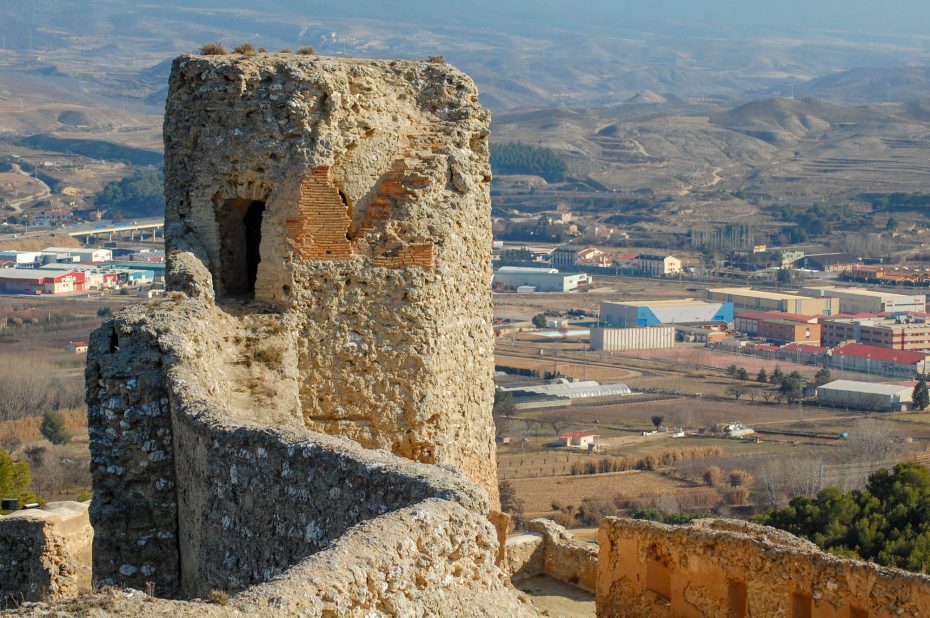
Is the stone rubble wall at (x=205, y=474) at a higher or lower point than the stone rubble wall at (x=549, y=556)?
higher

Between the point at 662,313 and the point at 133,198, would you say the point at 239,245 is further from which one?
the point at 133,198

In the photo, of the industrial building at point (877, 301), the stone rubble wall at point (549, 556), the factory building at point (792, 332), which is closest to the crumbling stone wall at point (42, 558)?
the stone rubble wall at point (549, 556)

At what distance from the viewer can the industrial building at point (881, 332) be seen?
104 metres

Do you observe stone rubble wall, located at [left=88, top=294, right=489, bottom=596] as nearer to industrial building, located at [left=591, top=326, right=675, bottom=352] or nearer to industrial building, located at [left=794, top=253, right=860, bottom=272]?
industrial building, located at [left=591, top=326, right=675, bottom=352]

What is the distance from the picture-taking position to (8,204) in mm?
166125

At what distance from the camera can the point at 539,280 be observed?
133 meters

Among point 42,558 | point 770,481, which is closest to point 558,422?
point 770,481

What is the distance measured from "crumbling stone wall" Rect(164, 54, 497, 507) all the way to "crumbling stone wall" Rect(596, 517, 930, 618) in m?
1.44

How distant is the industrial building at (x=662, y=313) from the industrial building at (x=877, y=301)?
27.4ft

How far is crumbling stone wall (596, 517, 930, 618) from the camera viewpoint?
387 inches

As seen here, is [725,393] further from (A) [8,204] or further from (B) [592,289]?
(A) [8,204]

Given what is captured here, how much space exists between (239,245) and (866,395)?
7652 cm

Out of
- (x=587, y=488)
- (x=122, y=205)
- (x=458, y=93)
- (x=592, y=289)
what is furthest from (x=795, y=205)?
(x=458, y=93)

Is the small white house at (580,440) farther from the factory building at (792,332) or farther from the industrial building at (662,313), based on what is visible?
the factory building at (792,332)
